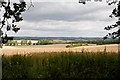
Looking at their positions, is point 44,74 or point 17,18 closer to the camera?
point 17,18

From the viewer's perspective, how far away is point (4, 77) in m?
10.0

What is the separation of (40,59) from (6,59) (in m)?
1.22

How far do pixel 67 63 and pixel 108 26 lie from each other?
2.13 m

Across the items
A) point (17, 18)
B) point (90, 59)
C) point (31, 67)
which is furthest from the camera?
point (90, 59)

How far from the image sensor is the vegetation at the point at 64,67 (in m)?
10.3

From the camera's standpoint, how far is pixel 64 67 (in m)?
10.8

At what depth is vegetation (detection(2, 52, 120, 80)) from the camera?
10.3m

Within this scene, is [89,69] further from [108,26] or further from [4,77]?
[4,77]

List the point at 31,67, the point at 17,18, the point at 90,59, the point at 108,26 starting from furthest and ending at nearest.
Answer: the point at 90,59, the point at 31,67, the point at 108,26, the point at 17,18

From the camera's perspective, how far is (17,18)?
8.79 metres

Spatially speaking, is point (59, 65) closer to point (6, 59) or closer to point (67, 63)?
point (67, 63)

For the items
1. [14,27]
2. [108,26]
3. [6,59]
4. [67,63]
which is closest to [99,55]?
[67,63]

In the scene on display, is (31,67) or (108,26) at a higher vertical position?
(108,26)

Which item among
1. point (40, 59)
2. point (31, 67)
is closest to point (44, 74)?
point (31, 67)
